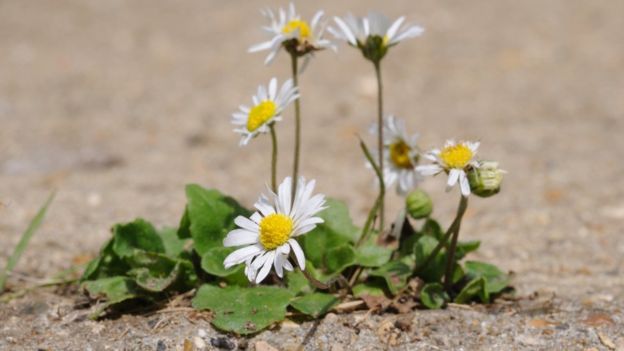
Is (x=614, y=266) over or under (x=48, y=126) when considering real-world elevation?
under

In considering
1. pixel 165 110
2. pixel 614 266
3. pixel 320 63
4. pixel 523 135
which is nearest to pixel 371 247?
pixel 614 266

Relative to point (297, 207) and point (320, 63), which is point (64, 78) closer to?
point (320, 63)

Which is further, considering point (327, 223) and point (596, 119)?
point (596, 119)

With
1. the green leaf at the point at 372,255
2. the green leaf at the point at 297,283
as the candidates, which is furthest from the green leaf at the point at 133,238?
the green leaf at the point at 372,255

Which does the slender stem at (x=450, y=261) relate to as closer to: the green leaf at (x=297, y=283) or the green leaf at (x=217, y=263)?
the green leaf at (x=297, y=283)

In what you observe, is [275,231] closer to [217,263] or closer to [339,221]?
[217,263]

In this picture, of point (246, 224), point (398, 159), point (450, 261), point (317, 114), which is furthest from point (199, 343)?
point (317, 114)

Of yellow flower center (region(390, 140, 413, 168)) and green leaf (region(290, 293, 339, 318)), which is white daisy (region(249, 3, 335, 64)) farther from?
green leaf (region(290, 293, 339, 318))
